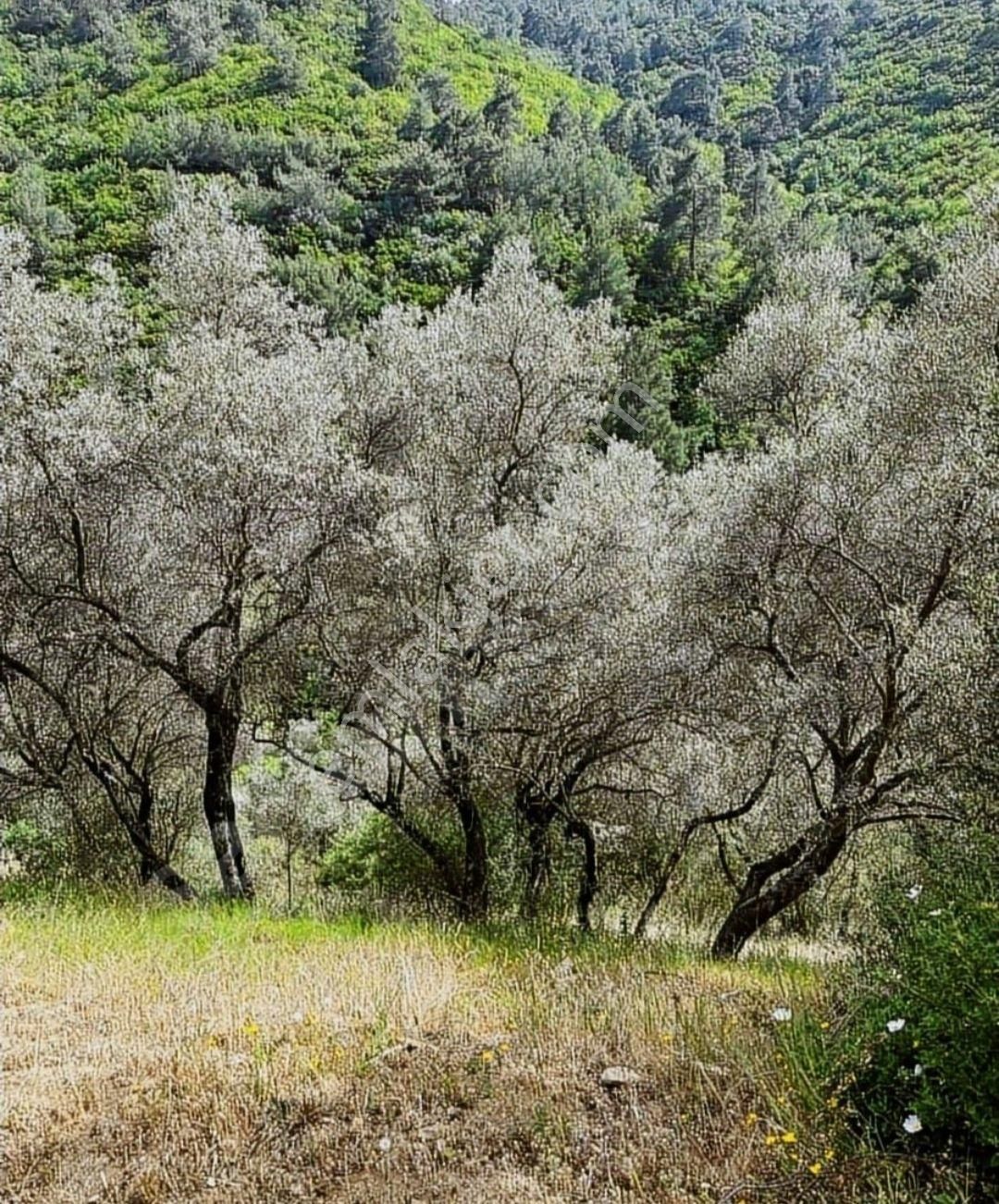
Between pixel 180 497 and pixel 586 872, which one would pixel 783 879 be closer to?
pixel 586 872

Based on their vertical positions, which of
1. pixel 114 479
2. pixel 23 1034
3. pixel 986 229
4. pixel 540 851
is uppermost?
pixel 986 229

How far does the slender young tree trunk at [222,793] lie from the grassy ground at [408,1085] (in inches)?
141

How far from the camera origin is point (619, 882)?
11.3 m

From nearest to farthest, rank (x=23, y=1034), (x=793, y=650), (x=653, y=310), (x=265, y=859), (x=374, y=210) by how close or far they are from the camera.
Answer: (x=23, y=1034)
(x=793, y=650)
(x=265, y=859)
(x=653, y=310)
(x=374, y=210)

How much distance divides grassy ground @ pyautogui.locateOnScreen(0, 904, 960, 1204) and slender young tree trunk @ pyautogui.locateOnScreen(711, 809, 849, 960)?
2.11m

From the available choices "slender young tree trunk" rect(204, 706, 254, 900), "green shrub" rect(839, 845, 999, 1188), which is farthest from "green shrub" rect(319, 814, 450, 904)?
"green shrub" rect(839, 845, 999, 1188)

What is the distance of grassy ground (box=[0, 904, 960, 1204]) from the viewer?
3.19 metres

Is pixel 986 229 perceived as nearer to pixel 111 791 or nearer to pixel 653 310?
pixel 111 791

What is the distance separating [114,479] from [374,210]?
151 feet

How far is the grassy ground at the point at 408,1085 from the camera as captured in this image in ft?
10.5

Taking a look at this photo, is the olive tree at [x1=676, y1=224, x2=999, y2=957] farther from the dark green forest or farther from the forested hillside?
→ the forested hillside

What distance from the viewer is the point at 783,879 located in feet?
27.9

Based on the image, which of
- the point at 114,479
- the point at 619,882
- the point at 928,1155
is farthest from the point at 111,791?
the point at 928,1155

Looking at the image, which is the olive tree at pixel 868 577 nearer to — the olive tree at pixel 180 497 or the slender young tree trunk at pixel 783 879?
the slender young tree trunk at pixel 783 879
